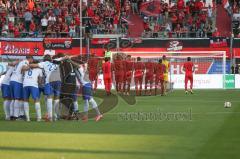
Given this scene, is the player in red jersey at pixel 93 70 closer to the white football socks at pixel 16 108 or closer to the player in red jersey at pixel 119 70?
the player in red jersey at pixel 119 70

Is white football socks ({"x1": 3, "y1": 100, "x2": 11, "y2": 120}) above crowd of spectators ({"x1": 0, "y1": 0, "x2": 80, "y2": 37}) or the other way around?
the other way around

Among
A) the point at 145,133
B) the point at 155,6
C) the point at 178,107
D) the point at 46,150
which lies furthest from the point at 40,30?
the point at 46,150

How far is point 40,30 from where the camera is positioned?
43969 millimetres

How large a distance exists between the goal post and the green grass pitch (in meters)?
15.2

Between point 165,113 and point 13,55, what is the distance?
2055cm

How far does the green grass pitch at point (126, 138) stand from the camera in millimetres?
12617

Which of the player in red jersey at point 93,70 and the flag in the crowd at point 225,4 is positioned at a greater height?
the flag in the crowd at point 225,4

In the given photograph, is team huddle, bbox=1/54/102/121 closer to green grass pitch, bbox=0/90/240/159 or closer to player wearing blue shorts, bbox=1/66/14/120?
player wearing blue shorts, bbox=1/66/14/120

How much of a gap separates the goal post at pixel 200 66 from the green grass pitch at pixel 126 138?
1520 cm

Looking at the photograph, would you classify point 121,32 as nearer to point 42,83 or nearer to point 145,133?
point 42,83

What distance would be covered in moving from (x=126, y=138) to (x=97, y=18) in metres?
29.0

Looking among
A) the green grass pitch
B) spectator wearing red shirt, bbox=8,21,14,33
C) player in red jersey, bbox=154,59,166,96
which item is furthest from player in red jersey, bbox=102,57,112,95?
spectator wearing red shirt, bbox=8,21,14,33

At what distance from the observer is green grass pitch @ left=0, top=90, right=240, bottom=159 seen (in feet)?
41.4

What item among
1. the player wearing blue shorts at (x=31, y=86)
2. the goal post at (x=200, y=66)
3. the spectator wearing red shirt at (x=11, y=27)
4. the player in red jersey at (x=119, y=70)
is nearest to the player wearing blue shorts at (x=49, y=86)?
the player wearing blue shorts at (x=31, y=86)
